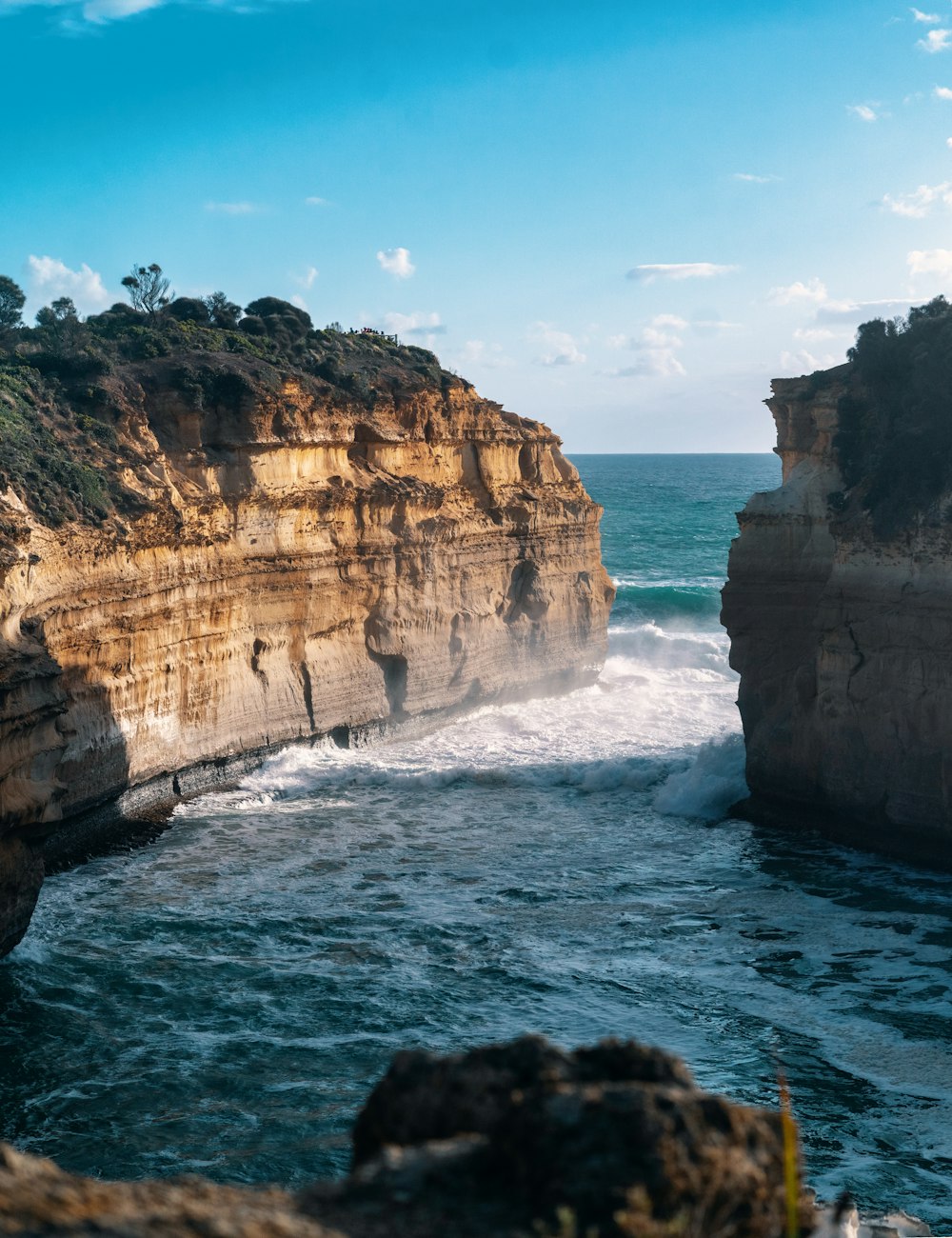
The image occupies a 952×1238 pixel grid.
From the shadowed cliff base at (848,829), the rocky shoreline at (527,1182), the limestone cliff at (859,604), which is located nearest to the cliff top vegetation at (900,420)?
the limestone cliff at (859,604)

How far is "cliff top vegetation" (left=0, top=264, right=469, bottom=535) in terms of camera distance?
80.3 ft

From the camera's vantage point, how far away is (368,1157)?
A: 560 centimetres

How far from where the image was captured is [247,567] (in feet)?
91.0

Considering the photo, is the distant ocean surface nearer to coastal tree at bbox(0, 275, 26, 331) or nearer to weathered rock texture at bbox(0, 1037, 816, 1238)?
weathered rock texture at bbox(0, 1037, 816, 1238)

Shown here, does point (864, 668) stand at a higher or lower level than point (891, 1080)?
higher

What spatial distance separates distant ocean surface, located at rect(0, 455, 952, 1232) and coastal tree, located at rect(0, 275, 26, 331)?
708 inches

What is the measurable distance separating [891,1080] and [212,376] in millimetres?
20410

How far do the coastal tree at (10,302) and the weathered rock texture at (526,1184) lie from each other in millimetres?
37244

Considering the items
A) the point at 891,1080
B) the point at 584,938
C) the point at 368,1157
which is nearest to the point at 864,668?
the point at 584,938

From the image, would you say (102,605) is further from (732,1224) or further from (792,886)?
(732,1224)

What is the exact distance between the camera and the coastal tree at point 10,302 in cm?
3891

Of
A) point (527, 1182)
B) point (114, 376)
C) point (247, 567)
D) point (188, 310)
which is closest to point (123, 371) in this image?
point (114, 376)

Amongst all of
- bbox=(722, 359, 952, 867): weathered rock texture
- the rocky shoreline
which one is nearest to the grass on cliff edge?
bbox=(722, 359, 952, 867): weathered rock texture

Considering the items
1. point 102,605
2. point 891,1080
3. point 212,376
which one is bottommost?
point 891,1080
